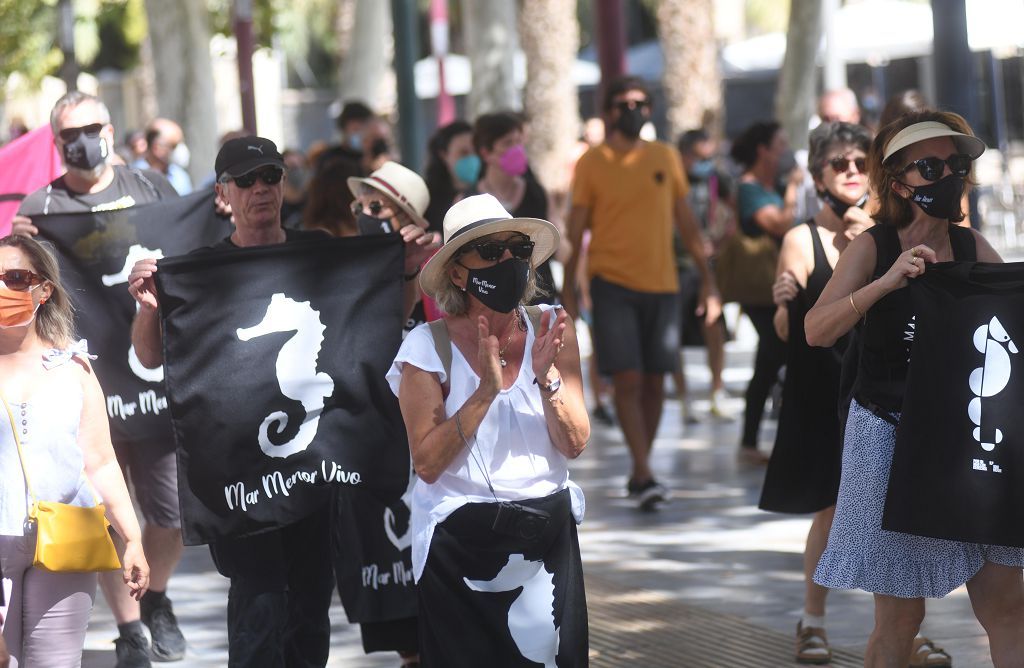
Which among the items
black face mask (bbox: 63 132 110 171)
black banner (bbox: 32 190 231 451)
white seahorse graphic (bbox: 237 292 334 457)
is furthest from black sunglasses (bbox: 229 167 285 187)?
black face mask (bbox: 63 132 110 171)

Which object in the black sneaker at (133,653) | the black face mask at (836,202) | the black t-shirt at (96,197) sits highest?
the black t-shirt at (96,197)

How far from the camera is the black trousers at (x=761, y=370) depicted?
31.7 ft

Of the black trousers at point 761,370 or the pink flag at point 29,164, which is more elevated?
the pink flag at point 29,164

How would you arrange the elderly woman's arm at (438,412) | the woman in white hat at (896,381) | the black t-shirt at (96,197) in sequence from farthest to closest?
1. the black t-shirt at (96,197)
2. the woman in white hat at (896,381)
3. the elderly woman's arm at (438,412)

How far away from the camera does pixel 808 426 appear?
6133mm

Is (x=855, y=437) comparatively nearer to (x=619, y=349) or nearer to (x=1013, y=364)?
(x=1013, y=364)

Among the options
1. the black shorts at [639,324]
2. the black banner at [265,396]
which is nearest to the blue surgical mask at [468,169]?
the black shorts at [639,324]

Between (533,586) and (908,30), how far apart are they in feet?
79.2

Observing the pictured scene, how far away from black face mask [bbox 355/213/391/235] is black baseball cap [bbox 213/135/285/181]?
798mm

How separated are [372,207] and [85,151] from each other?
1186 millimetres

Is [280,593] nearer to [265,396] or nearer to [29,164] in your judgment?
[265,396]

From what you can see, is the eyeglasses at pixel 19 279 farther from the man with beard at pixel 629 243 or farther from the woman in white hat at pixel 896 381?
the man with beard at pixel 629 243

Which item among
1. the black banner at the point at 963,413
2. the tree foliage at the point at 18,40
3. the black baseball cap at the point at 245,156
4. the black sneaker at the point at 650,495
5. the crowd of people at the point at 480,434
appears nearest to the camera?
the crowd of people at the point at 480,434

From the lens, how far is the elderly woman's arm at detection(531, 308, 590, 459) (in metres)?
4.29
